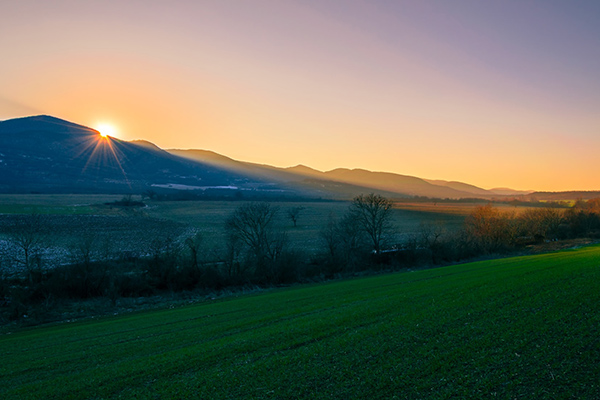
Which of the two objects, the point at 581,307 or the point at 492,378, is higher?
the point at 581,307

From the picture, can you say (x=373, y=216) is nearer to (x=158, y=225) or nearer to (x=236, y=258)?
(x=236, y=258)

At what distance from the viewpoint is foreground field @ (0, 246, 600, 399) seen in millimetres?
9688

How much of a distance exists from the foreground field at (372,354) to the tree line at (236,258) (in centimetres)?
1991

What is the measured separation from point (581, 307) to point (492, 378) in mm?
7315

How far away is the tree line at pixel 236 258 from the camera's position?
129 ft

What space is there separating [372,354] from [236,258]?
38.2m

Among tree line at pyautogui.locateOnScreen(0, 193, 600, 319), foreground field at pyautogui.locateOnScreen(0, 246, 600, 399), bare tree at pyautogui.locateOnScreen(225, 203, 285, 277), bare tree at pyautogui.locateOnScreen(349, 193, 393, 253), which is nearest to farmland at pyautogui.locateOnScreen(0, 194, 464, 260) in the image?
bare tree at pyautogui.locateOnScreen(225, 203, 285, 277)

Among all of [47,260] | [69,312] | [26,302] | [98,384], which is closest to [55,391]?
[98,384]

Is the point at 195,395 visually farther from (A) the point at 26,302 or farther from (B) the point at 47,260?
(B) the point at 47,260

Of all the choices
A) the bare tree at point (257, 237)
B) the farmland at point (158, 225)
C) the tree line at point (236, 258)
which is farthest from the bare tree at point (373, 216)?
the bare tree at point (257, 237)

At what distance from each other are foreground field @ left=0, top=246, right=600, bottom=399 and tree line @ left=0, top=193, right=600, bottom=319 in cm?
1991

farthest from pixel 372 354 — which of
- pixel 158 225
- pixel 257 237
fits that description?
pixel 158 225

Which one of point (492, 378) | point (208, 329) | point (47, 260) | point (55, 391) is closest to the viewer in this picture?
point (492, 378)

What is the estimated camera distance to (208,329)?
20500mm
